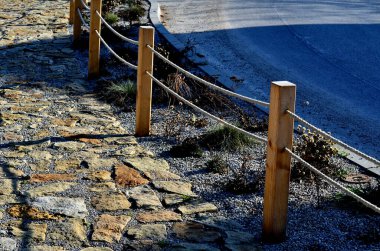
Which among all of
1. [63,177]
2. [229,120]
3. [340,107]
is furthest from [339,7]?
[63,177]

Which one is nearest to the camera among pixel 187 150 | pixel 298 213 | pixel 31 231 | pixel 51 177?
pixel 31 231

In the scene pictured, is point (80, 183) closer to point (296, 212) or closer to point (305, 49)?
point (296, 212)

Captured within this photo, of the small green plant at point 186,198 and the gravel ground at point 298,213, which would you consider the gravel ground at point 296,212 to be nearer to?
the gravel ground at point 298,213

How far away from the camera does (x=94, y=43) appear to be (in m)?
11.4

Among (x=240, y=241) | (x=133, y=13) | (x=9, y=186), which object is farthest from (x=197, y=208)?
(x=133, y=13)

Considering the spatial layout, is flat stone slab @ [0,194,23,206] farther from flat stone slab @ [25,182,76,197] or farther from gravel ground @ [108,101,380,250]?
gravel ground @ [108,101,380,250]

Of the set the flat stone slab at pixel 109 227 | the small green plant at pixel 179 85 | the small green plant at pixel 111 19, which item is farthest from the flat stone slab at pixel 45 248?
the small green plant at pixel 111 19

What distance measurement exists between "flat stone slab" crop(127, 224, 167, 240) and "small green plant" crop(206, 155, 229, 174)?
56.2 inches

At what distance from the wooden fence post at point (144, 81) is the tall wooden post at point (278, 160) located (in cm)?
302

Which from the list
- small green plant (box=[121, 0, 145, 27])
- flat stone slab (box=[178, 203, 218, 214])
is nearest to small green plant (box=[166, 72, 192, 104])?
flat stone slab (box=[178, 203, 218, 214])

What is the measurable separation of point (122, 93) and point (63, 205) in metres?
3.96

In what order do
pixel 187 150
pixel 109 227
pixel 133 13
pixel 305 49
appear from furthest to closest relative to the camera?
1. pixel 133 13
2. pixel 305 49
3. pixel 187 150
4. pixel 109 227

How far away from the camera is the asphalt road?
1009 cm

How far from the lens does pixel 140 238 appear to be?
233 inches
